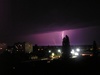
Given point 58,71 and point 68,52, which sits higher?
point 68,52

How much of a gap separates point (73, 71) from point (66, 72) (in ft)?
2.81

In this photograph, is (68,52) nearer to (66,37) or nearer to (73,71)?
(66,37)

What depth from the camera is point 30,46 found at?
273ft

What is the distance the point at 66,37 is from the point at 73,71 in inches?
673

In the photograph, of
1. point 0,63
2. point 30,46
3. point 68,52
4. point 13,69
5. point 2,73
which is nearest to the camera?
point 2,73

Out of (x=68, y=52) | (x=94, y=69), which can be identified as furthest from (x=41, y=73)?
(x=68, y=52)

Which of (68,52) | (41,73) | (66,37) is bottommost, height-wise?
(41,73)

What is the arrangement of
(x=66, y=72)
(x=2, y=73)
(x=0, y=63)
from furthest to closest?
(x=0, y=63) < (x=2, y=73) < (x=66, y=72)

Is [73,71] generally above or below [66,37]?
below

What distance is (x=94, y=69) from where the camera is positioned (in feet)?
70.9

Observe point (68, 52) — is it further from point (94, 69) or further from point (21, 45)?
point (21, 45)

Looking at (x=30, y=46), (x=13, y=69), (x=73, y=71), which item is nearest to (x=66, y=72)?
(x=73, y=71)

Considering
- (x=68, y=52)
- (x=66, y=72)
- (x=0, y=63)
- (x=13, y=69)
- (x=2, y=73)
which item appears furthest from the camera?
(x=68, y=52)

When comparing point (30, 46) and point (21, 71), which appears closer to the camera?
point (21, 71)
